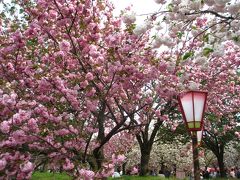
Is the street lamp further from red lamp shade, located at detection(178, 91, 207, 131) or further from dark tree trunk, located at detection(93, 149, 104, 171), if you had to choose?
dark tree trunk, located at detection(93, 149, 104, 171)

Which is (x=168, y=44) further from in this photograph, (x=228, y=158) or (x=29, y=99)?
(x=228, y=158)

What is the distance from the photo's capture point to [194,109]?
5652 mm

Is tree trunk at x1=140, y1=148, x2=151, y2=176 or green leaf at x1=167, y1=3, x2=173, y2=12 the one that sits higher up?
green leaf at x1=167, y1=3, x2=173, y2=12

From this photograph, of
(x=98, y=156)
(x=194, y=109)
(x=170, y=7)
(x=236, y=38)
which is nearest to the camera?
(x=236, y=38)

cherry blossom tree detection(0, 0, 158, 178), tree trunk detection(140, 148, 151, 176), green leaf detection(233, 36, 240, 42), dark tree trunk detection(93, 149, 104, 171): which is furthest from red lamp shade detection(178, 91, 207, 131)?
tree trunk detection(140, 148, 151, 176)

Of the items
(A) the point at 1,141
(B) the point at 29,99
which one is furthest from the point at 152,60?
(A) the point at 1,141

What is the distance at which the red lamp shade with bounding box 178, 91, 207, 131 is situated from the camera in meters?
5.62

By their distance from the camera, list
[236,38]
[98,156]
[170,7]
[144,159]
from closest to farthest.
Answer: [236,38] < [170,7] < [98,156] < [144,159]

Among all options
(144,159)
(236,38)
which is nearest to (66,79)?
(236,38)

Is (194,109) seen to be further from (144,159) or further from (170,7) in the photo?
(144,159)

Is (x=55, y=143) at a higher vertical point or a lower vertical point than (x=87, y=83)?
lower

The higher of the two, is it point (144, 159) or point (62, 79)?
point (62, 79)

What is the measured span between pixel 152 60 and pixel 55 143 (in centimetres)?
262

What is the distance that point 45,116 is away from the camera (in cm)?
726
